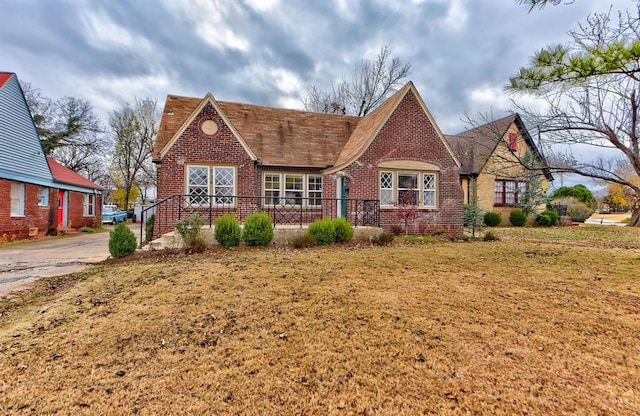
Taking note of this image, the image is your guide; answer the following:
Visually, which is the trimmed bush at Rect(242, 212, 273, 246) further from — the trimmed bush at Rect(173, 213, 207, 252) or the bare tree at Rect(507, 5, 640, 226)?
the bare tree at Rect(507, 5, 640, 226)

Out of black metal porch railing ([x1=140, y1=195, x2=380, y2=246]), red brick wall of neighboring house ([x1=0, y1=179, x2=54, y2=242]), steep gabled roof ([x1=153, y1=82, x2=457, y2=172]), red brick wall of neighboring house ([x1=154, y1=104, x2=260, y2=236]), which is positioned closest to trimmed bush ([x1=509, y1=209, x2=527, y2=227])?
steep gabled roof ([x1=153, y1=82, x2=457, y2=172])

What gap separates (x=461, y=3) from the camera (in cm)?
682

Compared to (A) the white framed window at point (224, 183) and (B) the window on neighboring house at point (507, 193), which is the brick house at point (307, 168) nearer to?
(A) the white framed window at point (224, 183)

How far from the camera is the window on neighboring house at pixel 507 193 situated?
2183 cm

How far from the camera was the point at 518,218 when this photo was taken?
20.5 m

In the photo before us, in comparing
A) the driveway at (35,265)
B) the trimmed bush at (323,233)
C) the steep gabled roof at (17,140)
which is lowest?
the driveway at (35,265)

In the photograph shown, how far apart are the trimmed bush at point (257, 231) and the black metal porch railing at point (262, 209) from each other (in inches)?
65.8

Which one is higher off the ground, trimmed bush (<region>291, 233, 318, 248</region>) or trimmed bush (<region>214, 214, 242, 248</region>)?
trimmed bush (<region>214, 214, 242, 248</region>)

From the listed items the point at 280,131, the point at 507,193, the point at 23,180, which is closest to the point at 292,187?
the point at 280,131

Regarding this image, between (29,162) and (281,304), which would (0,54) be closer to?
(29,162)

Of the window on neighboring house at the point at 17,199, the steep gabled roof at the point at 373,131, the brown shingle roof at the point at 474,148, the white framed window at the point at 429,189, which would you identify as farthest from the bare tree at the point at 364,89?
the window on neighboring house at the point at 17,199

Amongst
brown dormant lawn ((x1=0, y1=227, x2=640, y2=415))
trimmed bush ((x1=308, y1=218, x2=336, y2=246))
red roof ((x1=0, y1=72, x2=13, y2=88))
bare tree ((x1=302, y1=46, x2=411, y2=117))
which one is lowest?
brown dormant lawn ((x1=0, y1=227, x2=640, y2=415))

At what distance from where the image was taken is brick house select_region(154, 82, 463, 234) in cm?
1170

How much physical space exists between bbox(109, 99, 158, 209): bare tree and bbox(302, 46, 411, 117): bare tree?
16.7m
